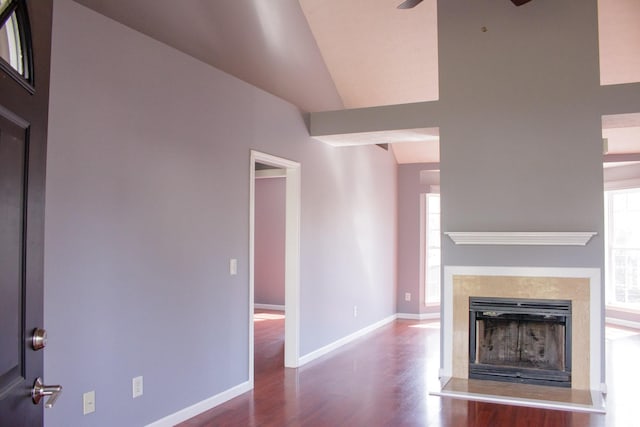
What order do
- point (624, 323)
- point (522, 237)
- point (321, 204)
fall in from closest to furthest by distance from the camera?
point (522, 237) → point (321, 204) → point (624, 323)

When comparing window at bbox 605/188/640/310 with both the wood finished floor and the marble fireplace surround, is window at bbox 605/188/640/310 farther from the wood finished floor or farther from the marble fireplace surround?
the marble fireplace surround

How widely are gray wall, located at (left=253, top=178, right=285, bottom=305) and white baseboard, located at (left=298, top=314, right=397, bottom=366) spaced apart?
199 cm

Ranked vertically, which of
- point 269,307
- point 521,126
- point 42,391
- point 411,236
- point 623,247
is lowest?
point 269,307

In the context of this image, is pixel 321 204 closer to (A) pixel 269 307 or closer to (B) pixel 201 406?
(B) pixel 201 406

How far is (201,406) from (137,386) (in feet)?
2.27

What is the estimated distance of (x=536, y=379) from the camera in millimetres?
4461

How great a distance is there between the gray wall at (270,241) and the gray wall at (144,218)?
384 centimetres

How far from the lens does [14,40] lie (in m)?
1.19

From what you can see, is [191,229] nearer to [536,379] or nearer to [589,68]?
[536,379]

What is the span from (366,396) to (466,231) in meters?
1.66

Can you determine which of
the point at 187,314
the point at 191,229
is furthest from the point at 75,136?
the point at 187,314

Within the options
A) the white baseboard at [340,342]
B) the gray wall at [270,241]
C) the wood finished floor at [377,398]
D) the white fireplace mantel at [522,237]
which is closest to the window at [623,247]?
the wood finished floor at [377,398]

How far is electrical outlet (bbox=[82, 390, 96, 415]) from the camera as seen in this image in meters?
2.89

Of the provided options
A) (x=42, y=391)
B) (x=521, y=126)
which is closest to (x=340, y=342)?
(x=521, y=126)
